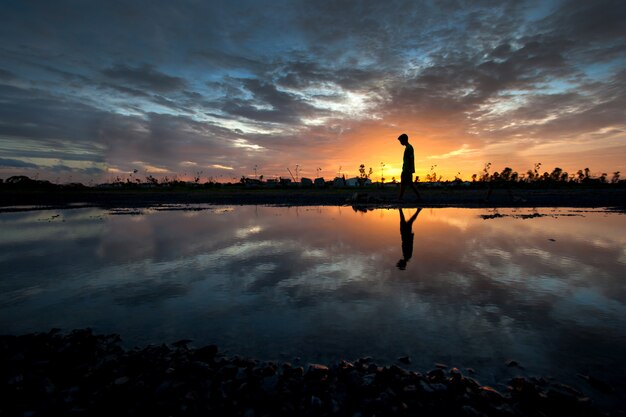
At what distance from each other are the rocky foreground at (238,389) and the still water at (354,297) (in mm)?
190

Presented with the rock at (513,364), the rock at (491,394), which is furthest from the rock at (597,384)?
the rock at (491,394)

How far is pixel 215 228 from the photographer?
34.9ft

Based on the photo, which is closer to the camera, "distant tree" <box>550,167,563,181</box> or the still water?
the still water

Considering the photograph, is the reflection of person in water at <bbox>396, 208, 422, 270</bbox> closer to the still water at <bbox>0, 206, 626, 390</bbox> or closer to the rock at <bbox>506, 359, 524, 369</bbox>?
the still water at <bbox>0, 206, 626, 390</bbox>

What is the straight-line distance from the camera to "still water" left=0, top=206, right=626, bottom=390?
2.76m

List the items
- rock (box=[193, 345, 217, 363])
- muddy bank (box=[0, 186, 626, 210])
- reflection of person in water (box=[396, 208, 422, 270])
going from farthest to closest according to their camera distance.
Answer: muddy bank (box=[0, 186, 626, 210]), reflection of person in water (box=[396, 208, 422, 270]), rock (box=[193, 345, 217, 363])

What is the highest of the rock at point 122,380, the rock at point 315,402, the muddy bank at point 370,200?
the muddy bank at point 370,200

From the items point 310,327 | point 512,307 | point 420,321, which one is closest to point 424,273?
point 512,307

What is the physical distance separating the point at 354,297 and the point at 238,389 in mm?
2035

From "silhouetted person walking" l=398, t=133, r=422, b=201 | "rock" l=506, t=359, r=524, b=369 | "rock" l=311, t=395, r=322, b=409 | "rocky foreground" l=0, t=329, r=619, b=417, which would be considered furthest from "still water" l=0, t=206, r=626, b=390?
"silhouetted person walking" l=398, t=133, r=422, b=201

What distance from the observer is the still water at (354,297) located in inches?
109

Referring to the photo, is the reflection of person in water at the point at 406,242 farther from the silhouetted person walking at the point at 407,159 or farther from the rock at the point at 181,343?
the silhouetted person walking at the point at 407,159

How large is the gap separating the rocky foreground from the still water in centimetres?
19

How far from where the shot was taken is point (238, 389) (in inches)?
90.7
